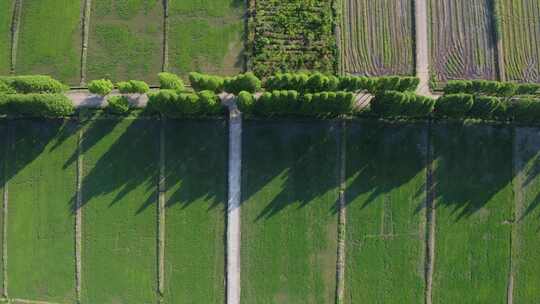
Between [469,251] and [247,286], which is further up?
[469,251]

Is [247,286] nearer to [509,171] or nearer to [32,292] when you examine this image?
[32,292]

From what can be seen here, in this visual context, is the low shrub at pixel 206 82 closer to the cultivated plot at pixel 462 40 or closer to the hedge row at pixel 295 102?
the hedge row at pixel 295 102

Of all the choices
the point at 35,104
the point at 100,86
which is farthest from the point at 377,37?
the point at 35,104

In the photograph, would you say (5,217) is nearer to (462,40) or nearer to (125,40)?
(125,40)

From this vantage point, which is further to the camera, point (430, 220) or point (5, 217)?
point (5, 217)

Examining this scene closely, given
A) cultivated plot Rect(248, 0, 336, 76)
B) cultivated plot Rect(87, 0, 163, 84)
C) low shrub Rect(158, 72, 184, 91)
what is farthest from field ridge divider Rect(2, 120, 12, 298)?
cultivated plot Rect(248, 0, 336, 76)

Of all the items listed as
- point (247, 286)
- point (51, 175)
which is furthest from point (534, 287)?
point (51, 175)

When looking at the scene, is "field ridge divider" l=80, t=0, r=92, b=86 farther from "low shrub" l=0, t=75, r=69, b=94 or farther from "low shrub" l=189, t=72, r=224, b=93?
"low shrub" l=189, t=72, r=224, b=93
